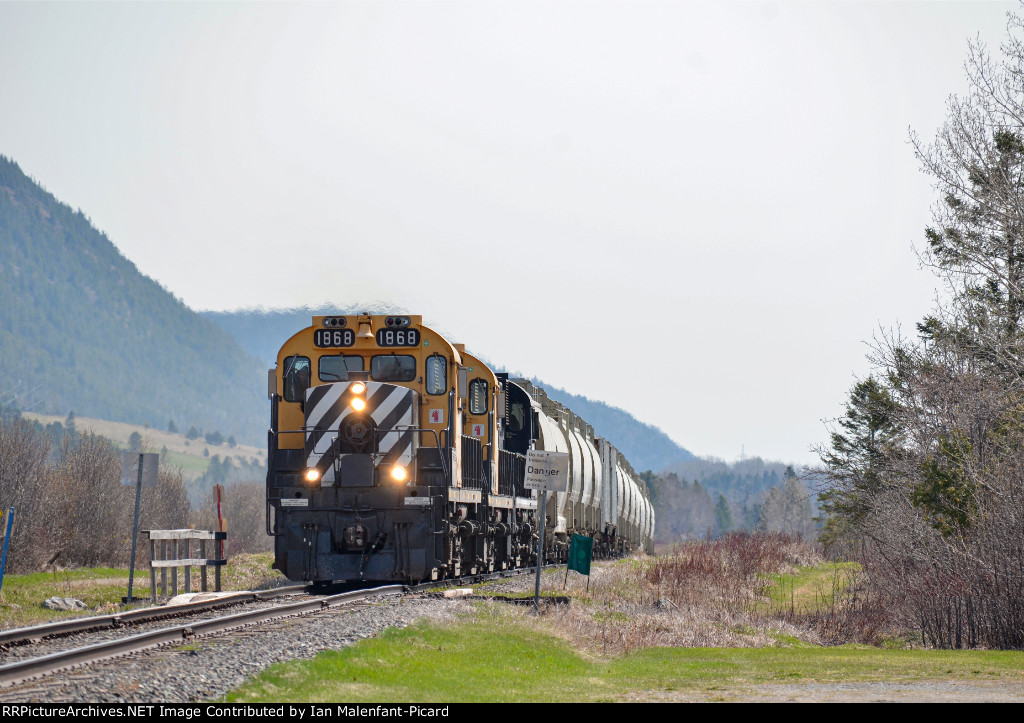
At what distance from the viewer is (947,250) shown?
24703 mm

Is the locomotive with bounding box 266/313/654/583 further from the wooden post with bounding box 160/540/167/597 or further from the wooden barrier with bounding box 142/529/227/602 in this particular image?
the wooden post with bounding box 160/540/167/597

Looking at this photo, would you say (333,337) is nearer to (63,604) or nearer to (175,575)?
(175,575)

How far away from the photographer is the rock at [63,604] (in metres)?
20.0

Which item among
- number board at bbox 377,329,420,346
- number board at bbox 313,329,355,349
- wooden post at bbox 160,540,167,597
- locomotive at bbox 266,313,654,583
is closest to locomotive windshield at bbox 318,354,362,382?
locomotive at bbox 266,313,654,583

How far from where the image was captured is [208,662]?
31.1 ft

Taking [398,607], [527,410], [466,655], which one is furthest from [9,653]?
[527,410]

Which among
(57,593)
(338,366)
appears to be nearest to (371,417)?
(338,366)

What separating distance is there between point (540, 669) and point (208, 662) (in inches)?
153

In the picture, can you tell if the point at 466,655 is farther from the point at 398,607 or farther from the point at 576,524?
the point at 576,524

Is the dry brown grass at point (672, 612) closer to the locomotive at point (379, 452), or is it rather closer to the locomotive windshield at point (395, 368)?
the locomotive at point (379, 452)

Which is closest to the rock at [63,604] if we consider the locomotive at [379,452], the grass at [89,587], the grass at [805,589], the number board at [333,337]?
the grass at [89,587]

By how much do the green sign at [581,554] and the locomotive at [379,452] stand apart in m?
1.87

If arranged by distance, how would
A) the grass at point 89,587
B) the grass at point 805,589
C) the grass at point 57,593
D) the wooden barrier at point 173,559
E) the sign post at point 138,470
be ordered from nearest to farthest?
the grass at point 57,593, the grass at point 89,587, the wooden barrier at point 173,559, the sign post at point 138,470, the grass at point 805,589

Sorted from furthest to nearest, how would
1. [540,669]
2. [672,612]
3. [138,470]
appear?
[138,470], [672,612], [540,669]
